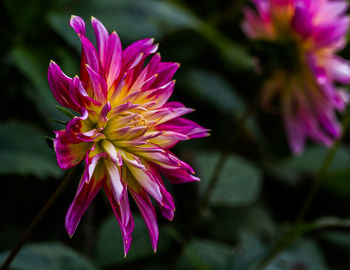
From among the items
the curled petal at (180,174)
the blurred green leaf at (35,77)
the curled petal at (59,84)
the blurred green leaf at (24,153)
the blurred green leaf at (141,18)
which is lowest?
the blurred green leaf at (24,153)

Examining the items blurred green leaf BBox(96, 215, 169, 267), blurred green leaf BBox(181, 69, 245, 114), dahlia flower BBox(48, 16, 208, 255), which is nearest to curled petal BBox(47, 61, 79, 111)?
dahlia flower BBox(48, 16, 208, 255)

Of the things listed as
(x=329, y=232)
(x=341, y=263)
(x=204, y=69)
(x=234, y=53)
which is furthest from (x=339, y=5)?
(x=341, y=263)

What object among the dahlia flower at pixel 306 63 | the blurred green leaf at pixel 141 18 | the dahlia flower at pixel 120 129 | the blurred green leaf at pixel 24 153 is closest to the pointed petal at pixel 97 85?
the dahlia flower at pixel 120 129

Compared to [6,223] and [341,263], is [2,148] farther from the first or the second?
[341,263]

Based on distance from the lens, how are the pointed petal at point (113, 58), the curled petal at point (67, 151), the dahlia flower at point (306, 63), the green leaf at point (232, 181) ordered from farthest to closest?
the green leaf at point (232, 181) → the dahlia flower at point (306, 63) → the pointed petal at point (113, 58) → the curled petal at point (67, 151)

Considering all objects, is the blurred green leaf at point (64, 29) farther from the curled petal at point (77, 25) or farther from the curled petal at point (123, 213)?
the curled petal at point (123, 213)

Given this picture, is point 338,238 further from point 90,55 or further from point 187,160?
point 90,55

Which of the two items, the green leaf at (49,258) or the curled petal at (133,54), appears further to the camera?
the green leaf at (49,258)

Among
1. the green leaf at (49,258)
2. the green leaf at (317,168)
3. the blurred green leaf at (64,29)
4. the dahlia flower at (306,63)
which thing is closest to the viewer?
the green leaf at (49,258)
